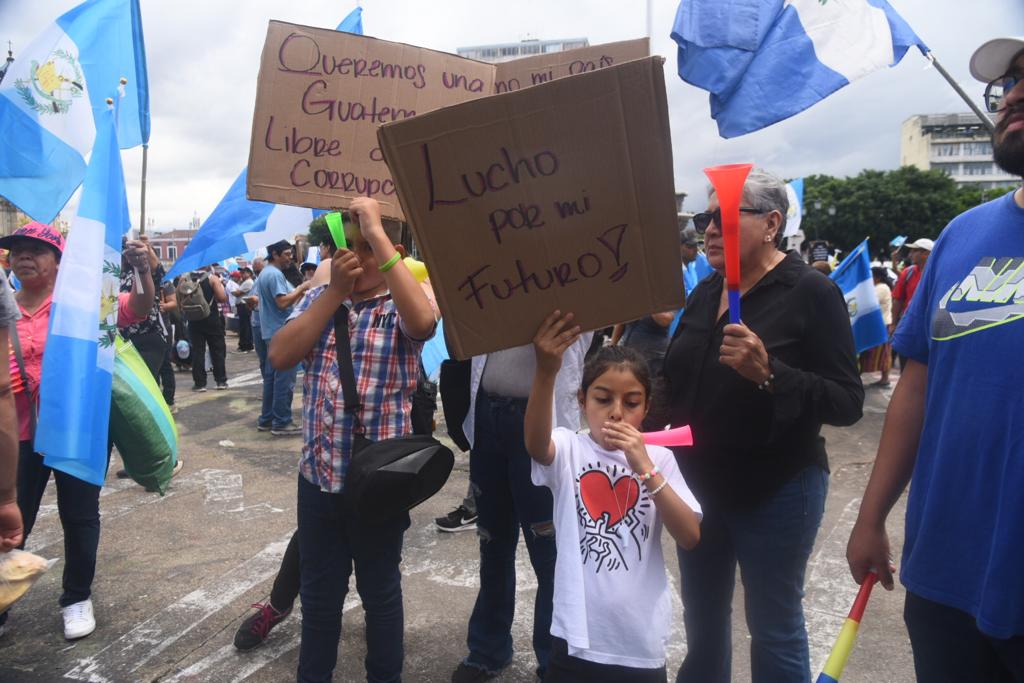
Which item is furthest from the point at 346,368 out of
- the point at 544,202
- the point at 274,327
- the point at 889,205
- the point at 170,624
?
the point at 889,205

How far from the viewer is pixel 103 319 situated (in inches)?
125

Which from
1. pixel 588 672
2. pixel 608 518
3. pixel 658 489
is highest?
pixel 658 489

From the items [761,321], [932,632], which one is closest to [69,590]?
[761,321]

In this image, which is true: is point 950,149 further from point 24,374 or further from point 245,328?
point 24,374

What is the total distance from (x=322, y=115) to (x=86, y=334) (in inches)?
55.9

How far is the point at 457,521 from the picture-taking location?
4.52 metres

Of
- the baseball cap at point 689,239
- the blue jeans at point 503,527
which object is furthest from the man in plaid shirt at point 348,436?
the baseball cap at point 689,239

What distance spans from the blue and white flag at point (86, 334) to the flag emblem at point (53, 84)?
0.48 m

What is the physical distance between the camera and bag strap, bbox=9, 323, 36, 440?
3020mm

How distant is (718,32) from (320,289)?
249 cm

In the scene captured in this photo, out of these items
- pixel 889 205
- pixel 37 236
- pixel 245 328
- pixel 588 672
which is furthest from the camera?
pixel 889 205

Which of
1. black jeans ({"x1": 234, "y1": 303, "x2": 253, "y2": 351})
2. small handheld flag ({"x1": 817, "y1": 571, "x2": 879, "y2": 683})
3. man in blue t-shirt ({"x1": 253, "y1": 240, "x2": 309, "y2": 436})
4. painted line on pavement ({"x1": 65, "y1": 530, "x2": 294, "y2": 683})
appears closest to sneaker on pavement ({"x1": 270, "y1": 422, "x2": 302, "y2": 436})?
man in blue t-shirt ({"x1": 253, "y1": 240, "x2": 309, "y2": 436})

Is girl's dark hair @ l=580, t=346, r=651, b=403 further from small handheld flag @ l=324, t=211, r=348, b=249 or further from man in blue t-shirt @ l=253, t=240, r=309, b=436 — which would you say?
man in blue t-shirt @ l=253, t=240, r=309, b=436

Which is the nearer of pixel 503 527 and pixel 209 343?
pixel 503 527
